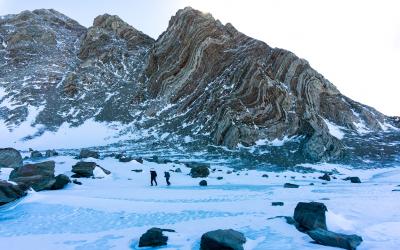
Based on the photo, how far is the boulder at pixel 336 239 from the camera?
12.9 meters

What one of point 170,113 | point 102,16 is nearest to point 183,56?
point 170,113

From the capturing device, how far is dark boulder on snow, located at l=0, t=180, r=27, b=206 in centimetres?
1945

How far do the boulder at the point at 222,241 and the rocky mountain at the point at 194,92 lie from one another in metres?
44.1

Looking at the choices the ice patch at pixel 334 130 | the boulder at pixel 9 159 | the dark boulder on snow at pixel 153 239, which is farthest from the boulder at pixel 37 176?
the ice patch at pixel 334 130

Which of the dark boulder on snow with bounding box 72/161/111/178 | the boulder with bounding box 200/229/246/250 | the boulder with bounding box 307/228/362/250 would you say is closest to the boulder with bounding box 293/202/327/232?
the boulder with bounding box 307/228/362/250

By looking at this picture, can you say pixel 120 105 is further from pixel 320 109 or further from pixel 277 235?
pixel 277 235

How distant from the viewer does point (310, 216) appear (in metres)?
15.3

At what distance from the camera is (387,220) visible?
55.4ft

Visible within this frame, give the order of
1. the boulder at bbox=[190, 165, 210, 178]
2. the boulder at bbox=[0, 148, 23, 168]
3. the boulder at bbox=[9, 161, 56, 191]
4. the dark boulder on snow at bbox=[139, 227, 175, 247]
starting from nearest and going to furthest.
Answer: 1. the dark boulder on snow at bbox=[139, 227, 175, 247]
2. the boulder at bbox=[9, 161, 56, 191]
3. the boulder at bbox=[0, 148, 23, 168]
4. the boulder at bbox=[190, 165, 210, 178]

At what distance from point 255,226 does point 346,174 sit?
35614mm

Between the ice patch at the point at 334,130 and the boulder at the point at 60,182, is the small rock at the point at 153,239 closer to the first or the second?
the boulder at the point at 60,182

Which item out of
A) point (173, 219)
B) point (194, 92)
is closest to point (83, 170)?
point (173, 219)

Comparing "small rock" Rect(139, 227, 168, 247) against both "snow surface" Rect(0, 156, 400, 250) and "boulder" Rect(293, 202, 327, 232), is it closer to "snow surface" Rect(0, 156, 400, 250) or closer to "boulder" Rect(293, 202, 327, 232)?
"snow surface" Rect(0, 156, 400, 250)

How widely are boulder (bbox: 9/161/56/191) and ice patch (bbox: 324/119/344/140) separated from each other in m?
55.4
